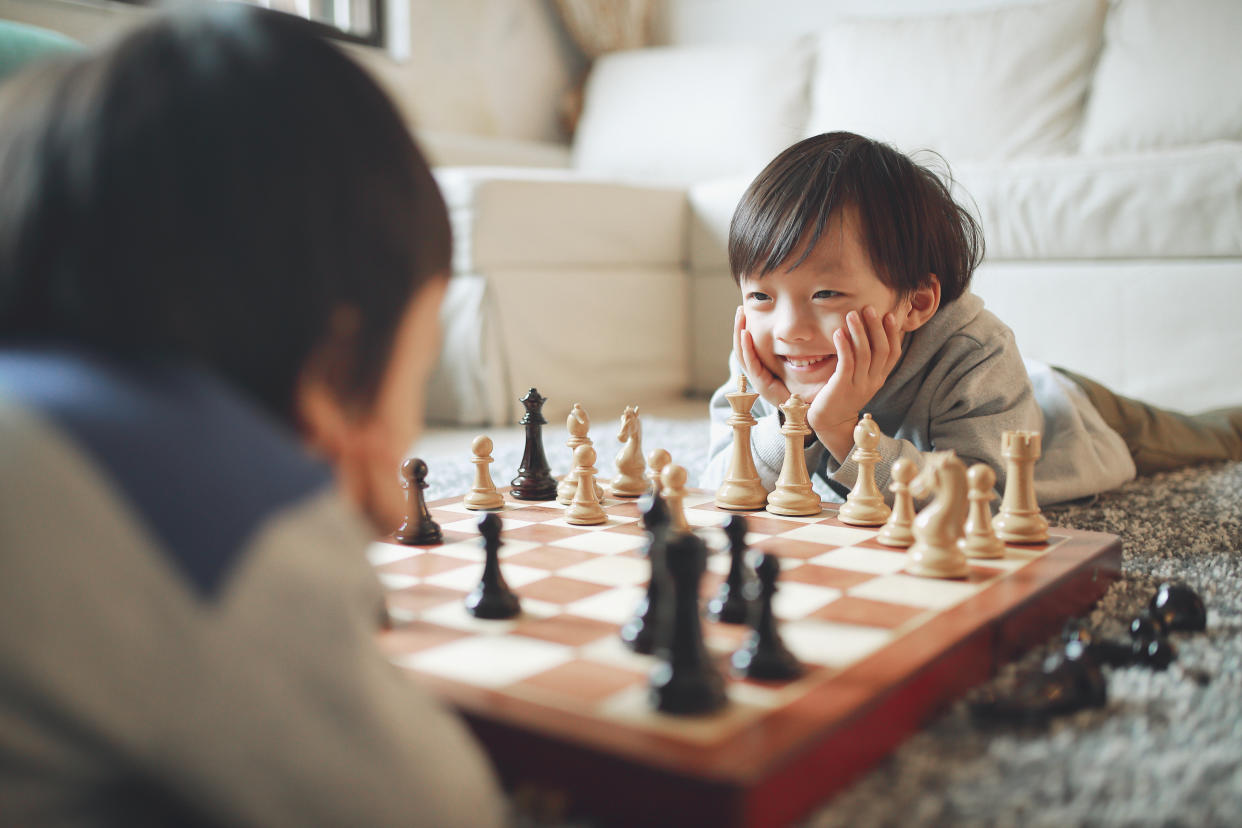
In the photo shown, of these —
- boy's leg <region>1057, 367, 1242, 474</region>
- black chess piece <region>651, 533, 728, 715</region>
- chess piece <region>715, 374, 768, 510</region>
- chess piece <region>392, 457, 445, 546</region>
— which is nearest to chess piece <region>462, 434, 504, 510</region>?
chess piece <region>392, 457, 445, 546</region>

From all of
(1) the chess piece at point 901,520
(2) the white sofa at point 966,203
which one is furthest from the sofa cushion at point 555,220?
(1) the chess piece at point 901,520

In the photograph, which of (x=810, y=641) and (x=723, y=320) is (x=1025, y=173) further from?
(x=810, y=641)

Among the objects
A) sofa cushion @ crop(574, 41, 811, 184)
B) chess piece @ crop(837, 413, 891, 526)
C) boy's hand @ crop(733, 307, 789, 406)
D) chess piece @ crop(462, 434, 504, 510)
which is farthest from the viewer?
sofa cushion @ crop(574, 41, 811, 184)

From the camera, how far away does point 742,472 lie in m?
1.24

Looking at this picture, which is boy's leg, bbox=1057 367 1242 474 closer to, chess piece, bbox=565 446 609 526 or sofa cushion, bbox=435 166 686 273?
chess piece, bbox=565 446 609 526

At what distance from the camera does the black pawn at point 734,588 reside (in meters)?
0.81

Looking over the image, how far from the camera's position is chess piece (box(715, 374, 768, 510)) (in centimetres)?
123

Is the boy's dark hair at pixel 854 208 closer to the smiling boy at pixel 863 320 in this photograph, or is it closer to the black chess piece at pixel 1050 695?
the smiling boy at pixel 863 320

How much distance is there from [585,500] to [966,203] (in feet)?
5.64

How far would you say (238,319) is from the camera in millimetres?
526

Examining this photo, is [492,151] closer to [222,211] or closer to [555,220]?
[555,220]

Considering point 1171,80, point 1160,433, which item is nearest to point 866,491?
point 1160,433

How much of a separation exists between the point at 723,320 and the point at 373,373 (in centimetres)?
245

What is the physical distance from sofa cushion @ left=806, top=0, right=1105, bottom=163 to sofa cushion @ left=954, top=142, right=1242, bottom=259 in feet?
1.02
